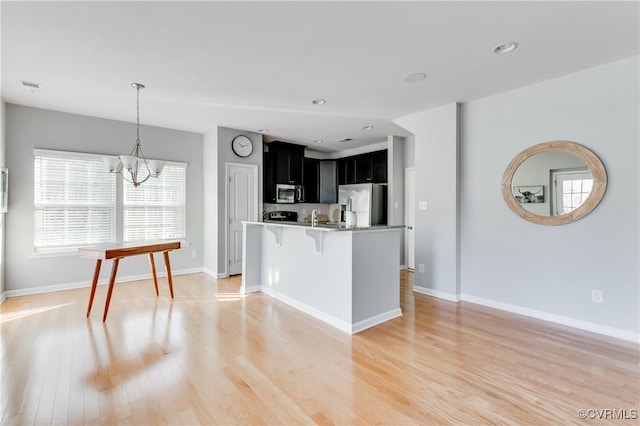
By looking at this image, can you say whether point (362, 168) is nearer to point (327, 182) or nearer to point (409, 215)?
point (327, 182)

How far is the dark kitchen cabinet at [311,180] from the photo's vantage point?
6676 mm

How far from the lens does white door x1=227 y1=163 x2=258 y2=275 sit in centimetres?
528

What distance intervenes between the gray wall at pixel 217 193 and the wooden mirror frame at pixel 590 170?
13.2 feet

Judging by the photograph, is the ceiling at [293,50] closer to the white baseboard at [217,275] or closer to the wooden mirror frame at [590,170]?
the wooden mirror frame at [590,170]

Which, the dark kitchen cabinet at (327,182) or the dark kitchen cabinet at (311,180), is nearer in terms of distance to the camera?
the dark kitchen cabinet at (311,180)

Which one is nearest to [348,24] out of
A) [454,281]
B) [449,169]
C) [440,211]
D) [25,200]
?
[449,169]

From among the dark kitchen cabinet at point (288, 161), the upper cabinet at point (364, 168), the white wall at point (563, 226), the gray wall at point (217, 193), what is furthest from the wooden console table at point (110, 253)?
the upper cabinet at point (364, 168)

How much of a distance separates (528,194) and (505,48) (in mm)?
1622

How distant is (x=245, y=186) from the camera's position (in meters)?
5.48

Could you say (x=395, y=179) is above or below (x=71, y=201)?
above

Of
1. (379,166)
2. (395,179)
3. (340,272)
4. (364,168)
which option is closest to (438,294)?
(340,272)

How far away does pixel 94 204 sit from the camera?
4.62m

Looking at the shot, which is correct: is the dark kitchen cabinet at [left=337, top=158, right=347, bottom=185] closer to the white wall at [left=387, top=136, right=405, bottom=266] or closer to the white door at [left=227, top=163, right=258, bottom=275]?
the white wall at [left=387, top=136, right=405, bottom=266]

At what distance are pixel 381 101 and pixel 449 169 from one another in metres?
1.25
